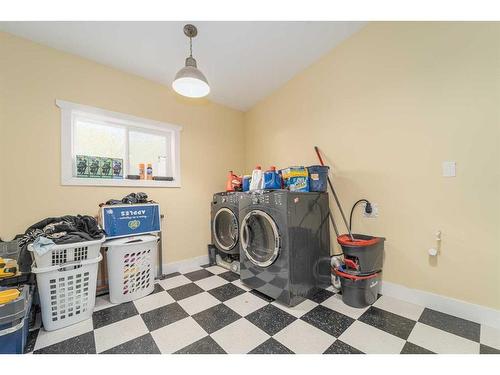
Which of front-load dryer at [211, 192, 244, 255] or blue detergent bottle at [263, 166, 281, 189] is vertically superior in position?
blue detergent bottle at [263, 166, 281, 189]

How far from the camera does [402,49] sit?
1.70 meters

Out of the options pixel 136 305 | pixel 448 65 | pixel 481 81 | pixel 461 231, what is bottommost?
pixel 136 305

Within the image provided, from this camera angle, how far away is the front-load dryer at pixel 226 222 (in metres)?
2.41

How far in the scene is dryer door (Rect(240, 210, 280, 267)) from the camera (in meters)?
1.79

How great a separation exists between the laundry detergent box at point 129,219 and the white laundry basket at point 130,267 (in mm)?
88

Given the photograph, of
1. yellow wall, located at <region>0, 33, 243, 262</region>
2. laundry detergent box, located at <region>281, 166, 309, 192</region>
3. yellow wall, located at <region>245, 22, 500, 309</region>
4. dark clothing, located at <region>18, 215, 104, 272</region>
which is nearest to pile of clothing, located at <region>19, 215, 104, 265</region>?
dark clothing, located at <region>18, 215, 104, 272</region>

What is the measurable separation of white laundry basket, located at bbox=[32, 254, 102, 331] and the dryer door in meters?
1.31

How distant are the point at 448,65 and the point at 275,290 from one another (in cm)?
225

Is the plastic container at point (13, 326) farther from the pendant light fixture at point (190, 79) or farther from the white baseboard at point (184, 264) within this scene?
the pendant light fixture at point (190, 79)

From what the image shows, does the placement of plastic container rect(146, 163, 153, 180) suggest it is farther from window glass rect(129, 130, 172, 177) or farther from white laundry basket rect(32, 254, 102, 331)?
white laundry basket rect(32, 254, 102, 331)

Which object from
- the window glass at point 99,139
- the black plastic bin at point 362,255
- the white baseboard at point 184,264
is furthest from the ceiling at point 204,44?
the white baseboard at point 184,264

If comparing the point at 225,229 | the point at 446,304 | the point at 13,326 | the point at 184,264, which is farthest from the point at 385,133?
the point at 13,326
